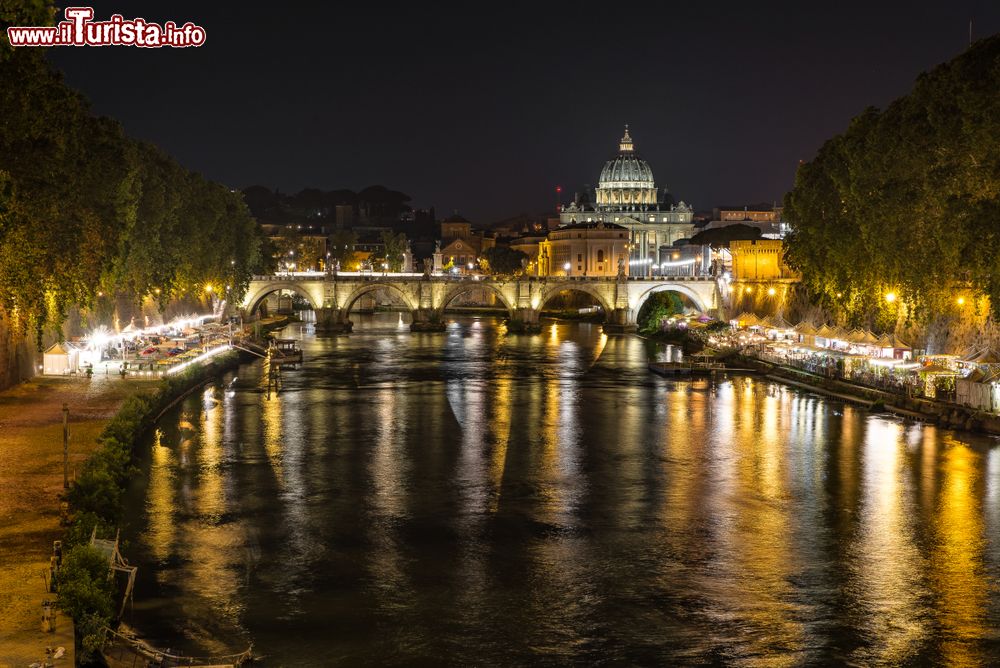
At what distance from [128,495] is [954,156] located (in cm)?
3037

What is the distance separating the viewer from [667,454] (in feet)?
117

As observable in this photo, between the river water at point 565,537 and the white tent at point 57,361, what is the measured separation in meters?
4.89

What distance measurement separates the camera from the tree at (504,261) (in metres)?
148

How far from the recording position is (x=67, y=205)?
121 feet

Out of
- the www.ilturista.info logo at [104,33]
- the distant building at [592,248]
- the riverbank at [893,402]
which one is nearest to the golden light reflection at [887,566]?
the riverbank at [893,402]

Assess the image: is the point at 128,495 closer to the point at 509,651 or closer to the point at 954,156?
the point at 509,651

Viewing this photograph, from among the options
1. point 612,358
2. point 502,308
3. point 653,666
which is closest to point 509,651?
point 653,666

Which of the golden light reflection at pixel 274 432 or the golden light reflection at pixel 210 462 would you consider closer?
the golden light reflection at pixel 210 462

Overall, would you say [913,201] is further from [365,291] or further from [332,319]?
[365,291]

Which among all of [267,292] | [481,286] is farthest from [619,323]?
[267,292]

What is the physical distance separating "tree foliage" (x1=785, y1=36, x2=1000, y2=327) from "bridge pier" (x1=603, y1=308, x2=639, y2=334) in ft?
116

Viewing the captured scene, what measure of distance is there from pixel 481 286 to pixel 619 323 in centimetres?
1228

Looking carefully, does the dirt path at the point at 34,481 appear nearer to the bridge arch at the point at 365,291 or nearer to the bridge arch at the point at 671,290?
the bridge arch at the point at 365,291

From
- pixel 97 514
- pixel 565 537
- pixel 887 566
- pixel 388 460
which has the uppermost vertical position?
pixel 97 514
